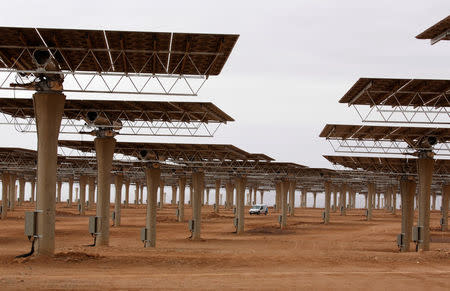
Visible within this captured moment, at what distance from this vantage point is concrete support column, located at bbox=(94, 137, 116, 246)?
3206 centimetres

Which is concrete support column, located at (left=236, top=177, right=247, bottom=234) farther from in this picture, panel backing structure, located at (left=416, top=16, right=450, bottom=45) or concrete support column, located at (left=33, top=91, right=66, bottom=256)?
panel backing structure, located at (left=416, top=16, right=450, bottom=45)

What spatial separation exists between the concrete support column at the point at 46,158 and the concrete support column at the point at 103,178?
29.6 ft

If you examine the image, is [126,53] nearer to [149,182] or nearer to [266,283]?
[266,283]

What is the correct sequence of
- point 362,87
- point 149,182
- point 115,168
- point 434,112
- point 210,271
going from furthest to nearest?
point 115,168, point 149,182, point 434,112, point 362,87, point 210,271

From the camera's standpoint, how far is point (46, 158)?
2286 centimetres

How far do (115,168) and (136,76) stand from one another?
27.9m

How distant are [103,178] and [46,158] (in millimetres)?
9783

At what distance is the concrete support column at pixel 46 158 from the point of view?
74.4ft

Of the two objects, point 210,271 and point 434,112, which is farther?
point 434,112

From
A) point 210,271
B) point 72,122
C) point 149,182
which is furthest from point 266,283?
point 149,182

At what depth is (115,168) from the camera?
52.1 metres

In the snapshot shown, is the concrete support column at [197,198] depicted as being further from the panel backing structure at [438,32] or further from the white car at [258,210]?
the white car at [258,210]

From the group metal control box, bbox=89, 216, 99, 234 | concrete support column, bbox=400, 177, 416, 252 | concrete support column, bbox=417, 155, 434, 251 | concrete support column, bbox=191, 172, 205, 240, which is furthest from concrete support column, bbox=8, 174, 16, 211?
concrete support column, bbox=417, 155, 434, 251

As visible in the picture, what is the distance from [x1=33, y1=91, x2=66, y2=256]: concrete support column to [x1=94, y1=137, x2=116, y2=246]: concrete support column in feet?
29.6
